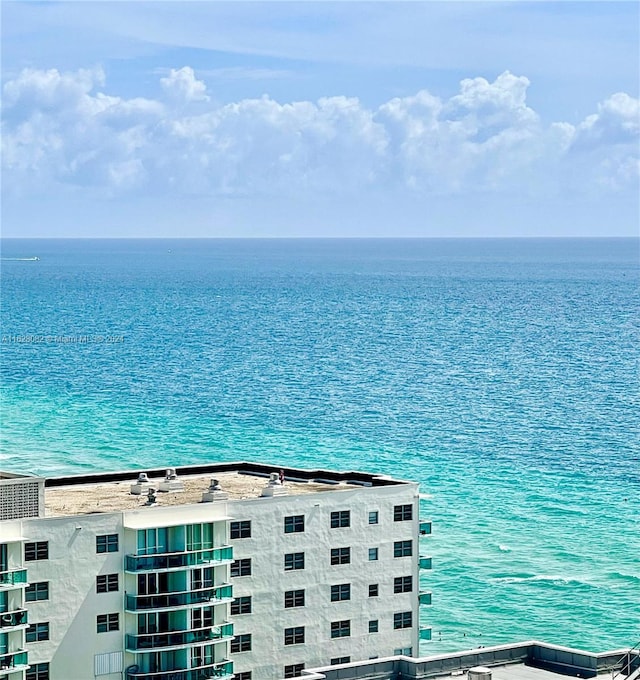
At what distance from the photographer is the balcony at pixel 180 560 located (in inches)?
3051

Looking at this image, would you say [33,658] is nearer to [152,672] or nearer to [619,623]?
[152,672]

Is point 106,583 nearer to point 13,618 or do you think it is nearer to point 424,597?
point 13,618

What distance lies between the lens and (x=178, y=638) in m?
78.6

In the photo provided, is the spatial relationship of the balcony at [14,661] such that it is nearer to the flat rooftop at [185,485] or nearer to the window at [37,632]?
the window at [37,632]

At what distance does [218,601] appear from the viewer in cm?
7962

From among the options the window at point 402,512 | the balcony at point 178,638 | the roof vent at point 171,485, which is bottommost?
the balcony at point 178,638

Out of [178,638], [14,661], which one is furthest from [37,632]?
[178,638]

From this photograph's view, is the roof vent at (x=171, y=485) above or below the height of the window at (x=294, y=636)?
above

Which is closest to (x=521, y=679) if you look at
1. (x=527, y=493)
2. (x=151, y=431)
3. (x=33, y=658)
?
(x=33, y=658)

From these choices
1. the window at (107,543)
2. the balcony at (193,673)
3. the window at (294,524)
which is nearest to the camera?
the window at (107,543)

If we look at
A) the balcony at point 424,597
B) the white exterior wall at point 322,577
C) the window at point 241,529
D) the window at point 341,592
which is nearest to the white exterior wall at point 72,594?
the window at point 241,529

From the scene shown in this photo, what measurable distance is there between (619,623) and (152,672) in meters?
47.4

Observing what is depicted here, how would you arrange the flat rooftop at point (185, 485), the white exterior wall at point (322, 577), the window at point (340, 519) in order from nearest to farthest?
the white exterior wall at point (322, 577) < the flat rooftop at point (185, 485) < the window at point (340, 519)

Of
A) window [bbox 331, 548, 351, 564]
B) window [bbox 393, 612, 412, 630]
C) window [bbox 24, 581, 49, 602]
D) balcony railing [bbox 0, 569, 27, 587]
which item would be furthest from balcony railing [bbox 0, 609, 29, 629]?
window [bbox 393, 612, 412, 630]
